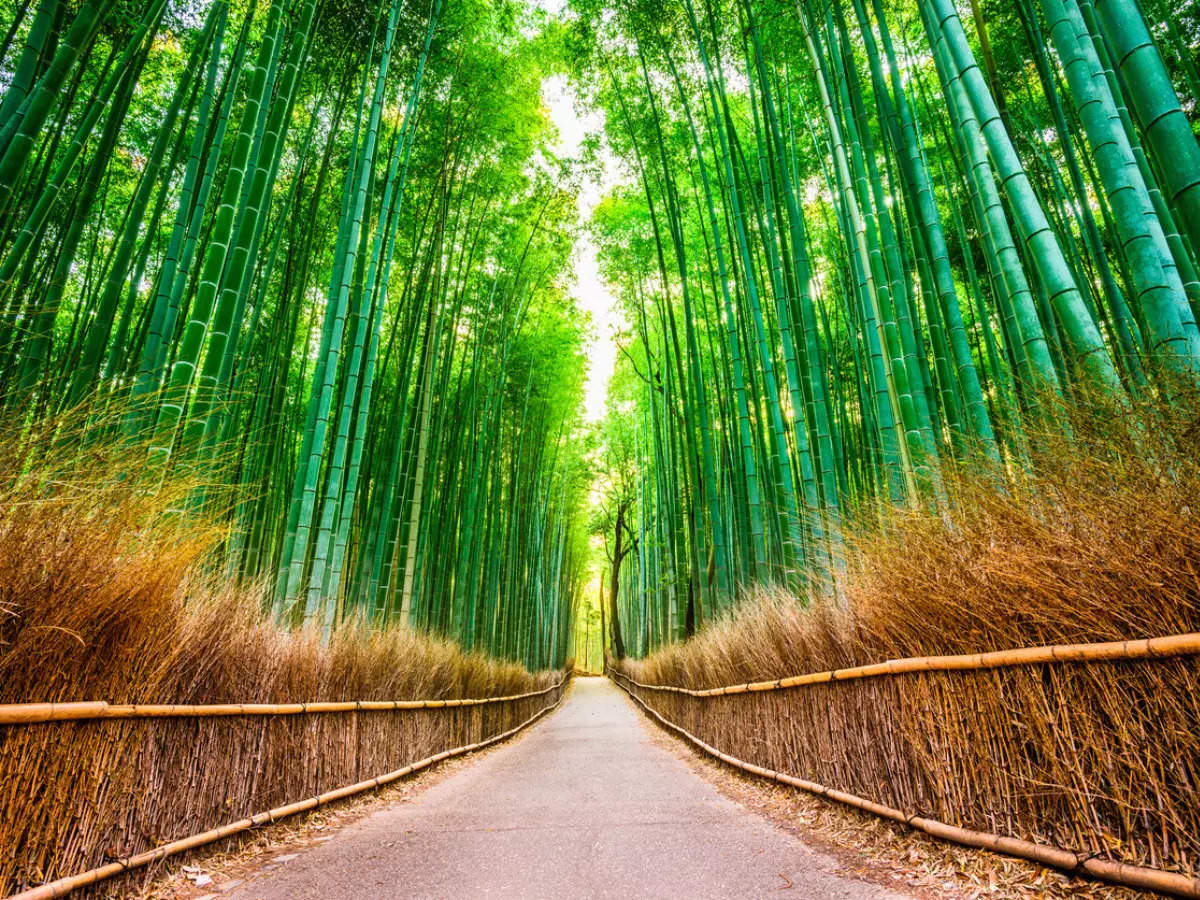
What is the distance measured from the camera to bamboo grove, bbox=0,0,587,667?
2568mm

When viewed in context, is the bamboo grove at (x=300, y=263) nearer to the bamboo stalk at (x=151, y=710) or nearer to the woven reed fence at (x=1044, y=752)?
the bamboo stalk at (x=151, y=710)

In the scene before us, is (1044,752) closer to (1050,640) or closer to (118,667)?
(1050,640)

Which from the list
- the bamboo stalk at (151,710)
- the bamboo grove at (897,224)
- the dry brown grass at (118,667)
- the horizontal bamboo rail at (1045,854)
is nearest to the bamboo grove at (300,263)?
the dry brown grass at (118,667)

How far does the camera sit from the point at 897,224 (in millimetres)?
4148

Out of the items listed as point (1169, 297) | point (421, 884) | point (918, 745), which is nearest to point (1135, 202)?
point (1169, 297)

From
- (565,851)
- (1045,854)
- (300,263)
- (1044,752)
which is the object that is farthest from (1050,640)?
(300,263)

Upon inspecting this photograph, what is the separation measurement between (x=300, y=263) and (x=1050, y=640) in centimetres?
497

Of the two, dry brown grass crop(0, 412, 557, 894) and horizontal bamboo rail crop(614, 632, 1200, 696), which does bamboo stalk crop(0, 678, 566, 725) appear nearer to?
dry brown grass crop(0, 412, 557, 894)

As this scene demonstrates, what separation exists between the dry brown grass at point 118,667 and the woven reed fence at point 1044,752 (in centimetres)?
220

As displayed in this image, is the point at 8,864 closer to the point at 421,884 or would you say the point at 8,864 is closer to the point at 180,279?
the point at 421,884

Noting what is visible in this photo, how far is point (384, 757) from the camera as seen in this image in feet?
11.0

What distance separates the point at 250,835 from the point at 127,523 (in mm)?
1273

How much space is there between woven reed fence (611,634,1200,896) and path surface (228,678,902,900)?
0.35 meters

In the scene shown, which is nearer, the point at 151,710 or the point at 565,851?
the point at 151,710
